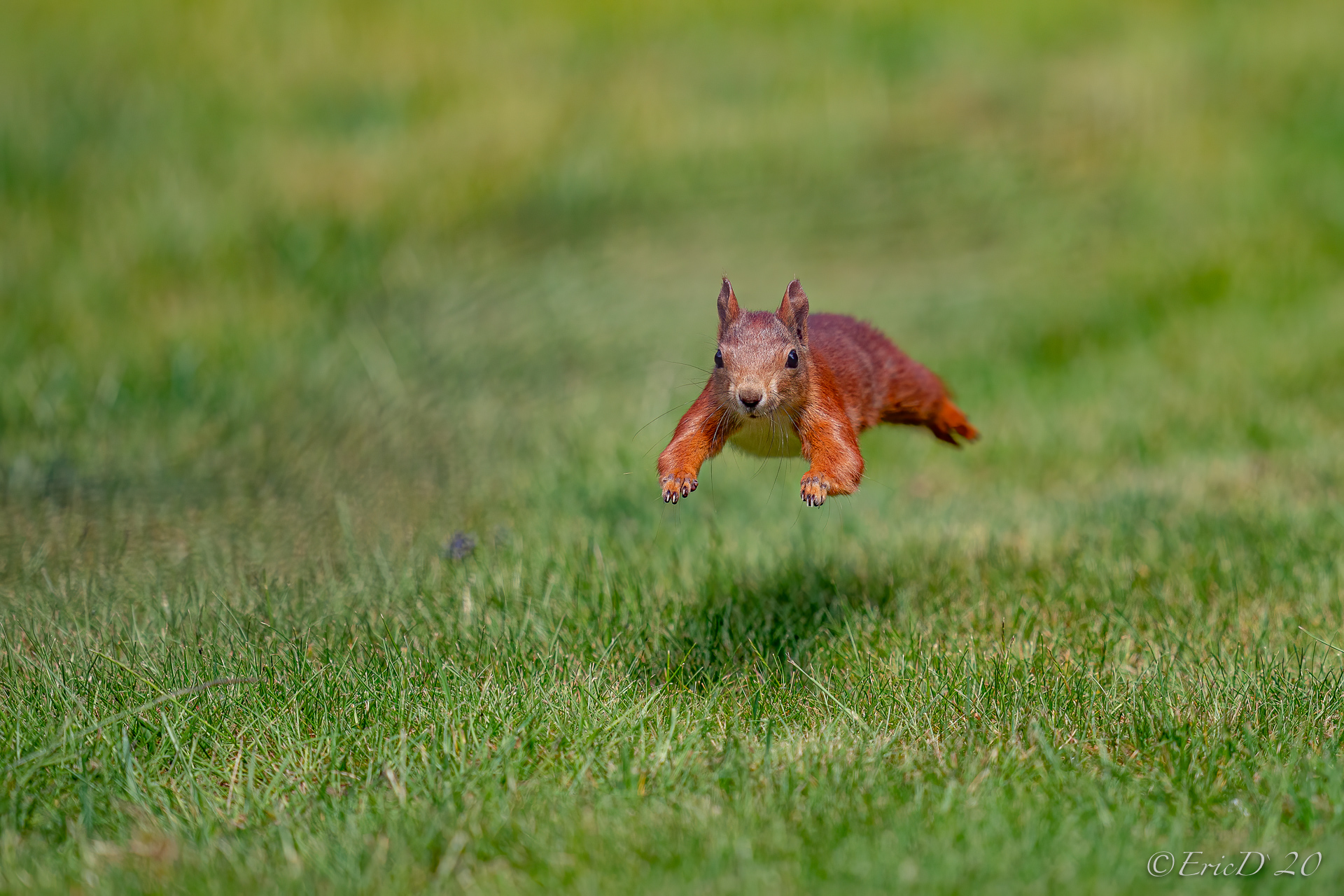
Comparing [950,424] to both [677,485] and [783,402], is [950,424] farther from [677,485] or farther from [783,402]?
[677,485]

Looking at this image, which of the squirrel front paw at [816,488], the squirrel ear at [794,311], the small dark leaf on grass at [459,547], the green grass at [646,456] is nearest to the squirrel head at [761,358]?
the squirrel ear at [794,311]

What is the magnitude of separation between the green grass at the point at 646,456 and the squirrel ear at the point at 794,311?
96 cm

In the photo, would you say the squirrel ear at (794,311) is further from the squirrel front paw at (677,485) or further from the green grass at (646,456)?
the green grass at (646,456)

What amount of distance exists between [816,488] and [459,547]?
1988 mm

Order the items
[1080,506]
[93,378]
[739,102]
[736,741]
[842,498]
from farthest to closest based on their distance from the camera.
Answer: [739,102] → [93,378] → [842,498] → [1080,506] → [736,741]

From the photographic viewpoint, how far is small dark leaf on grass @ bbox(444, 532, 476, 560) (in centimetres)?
454

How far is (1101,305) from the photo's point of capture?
792 cm

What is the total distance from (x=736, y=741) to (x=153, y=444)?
3.87m

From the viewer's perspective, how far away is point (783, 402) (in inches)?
122

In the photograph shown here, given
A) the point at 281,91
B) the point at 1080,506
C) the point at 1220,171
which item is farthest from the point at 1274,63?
the point at 281,91

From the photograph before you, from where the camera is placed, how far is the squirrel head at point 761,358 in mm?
2951

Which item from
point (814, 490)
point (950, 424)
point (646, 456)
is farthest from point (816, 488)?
point (646, 456)

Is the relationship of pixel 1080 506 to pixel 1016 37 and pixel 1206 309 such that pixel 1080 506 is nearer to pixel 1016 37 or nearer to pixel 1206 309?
pixel 1206 309

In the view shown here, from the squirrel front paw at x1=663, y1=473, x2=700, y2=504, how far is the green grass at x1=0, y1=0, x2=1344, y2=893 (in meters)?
0.59
